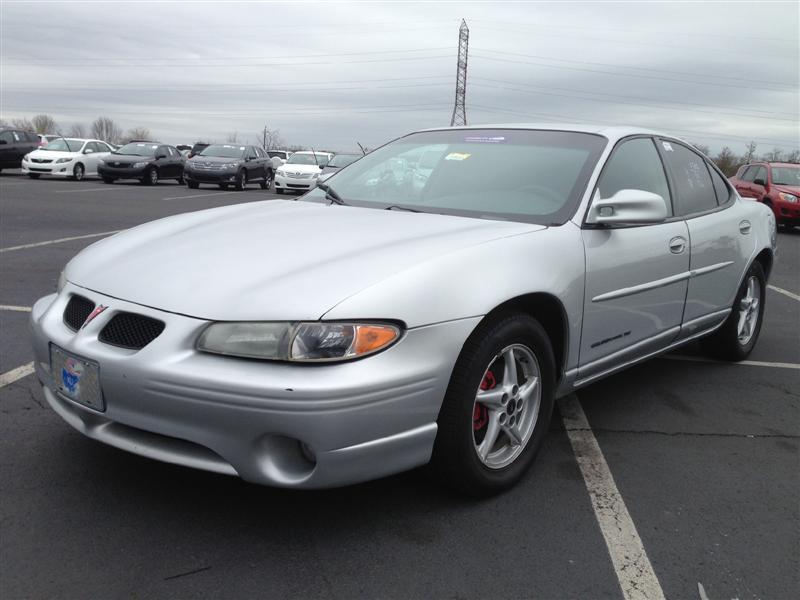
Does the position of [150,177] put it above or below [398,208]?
below

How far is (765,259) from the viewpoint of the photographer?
5230mm

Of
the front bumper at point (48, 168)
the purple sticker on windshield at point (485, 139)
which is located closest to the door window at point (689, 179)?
the purple sticker on windshield at point (485, 139)

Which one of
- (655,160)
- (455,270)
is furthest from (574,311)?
(655,160)

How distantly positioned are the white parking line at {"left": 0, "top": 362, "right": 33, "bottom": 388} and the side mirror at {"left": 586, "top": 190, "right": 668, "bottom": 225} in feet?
9.93

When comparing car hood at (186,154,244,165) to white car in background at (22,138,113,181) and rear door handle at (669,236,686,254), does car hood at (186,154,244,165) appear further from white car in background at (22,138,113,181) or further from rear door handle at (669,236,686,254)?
rear door handle at (669,236,686,254)

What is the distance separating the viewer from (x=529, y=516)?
9.16 feet

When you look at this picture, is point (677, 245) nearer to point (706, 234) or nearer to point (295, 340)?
point (706, 234)

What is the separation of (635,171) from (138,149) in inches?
878

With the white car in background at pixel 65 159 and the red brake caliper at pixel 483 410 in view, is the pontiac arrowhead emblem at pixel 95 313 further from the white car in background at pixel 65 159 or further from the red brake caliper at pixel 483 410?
the white car in background at pixel 65 159

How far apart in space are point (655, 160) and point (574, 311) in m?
1.43

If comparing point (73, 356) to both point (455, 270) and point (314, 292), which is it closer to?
point (314, 292)

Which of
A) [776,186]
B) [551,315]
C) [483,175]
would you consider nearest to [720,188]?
[483,175]

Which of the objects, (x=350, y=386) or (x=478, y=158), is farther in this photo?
(x=478, y=158)

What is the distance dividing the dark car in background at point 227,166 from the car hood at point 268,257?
20284mm
